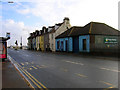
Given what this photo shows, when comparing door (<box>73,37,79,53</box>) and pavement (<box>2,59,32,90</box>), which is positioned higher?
door (<box>73,37,79,53</box>)

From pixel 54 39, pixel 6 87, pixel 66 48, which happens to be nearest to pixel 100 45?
pixel 66 48

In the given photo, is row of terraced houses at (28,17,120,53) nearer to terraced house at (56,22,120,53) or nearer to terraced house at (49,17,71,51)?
terraced house at (56,22,120,53)

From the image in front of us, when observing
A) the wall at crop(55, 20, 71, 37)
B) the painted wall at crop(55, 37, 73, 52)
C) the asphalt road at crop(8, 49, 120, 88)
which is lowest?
the asphalt road at crop(8, 49, 120, 88)

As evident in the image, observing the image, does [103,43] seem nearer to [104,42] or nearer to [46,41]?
[104,42]

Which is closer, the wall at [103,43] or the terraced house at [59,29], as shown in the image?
the wall at [103,43]

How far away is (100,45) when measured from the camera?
29625 mm

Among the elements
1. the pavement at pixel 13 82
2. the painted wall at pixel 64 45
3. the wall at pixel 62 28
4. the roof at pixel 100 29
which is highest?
the wall at pixel 62 28

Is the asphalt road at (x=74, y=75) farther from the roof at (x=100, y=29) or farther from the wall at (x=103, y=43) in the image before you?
the roof at (x=100, y=29)

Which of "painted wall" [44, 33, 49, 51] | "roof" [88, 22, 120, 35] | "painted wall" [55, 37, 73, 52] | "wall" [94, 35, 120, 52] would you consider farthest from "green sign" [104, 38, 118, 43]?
"painted wall" [44, 33, 49, 51]

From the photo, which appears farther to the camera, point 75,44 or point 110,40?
point 75,44

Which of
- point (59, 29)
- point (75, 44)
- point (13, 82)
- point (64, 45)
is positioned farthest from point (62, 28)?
point (13, 82)

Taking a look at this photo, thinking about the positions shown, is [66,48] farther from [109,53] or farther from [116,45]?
[109,53]

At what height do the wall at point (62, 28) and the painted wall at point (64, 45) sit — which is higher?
the wall at point (62, 28)

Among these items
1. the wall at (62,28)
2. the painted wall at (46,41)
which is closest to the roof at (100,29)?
the wall at (62,28)
